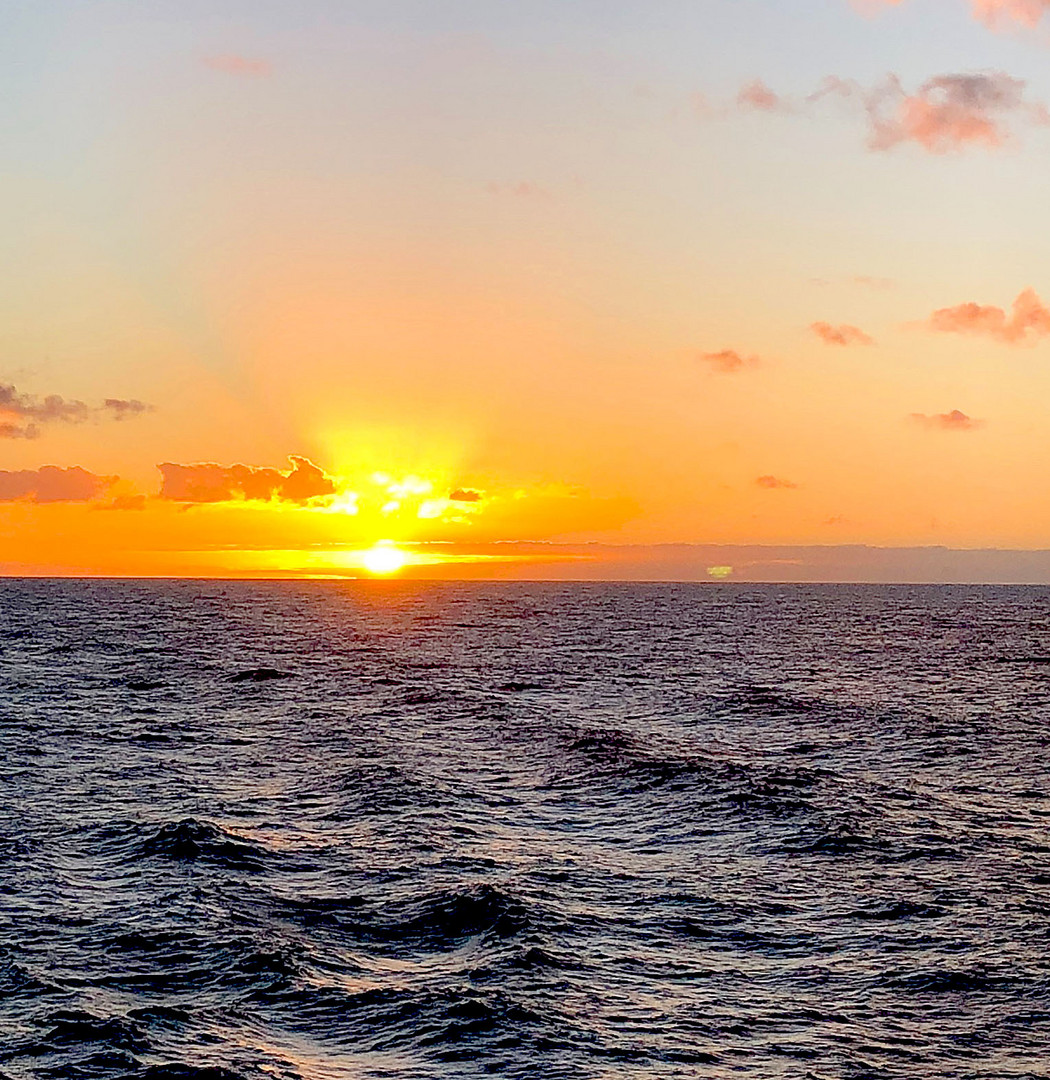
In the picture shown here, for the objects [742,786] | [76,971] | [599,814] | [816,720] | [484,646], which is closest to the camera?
[76,971]

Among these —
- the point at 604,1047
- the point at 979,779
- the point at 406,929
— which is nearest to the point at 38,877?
the point at 406,929

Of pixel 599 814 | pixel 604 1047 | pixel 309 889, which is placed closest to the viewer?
pixel 604 1047

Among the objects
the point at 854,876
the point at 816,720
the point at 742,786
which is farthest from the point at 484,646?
the point at 854,876

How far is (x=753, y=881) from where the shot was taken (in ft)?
122

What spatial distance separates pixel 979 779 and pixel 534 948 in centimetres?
3077

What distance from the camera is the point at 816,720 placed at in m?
74.6

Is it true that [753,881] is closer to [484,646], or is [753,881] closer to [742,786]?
[742,786]

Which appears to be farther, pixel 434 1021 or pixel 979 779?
pixel 979 779

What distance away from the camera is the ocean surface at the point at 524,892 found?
2503 centimetres

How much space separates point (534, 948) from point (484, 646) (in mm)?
113515

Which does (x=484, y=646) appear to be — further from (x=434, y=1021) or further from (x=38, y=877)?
(x=434, y=1021)

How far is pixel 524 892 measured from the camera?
35500 mm

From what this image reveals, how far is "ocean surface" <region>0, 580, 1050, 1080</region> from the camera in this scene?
25.0 m

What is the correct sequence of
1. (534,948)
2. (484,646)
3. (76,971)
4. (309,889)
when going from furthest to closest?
(484,646), (309,889), (534,948), (76,971)
